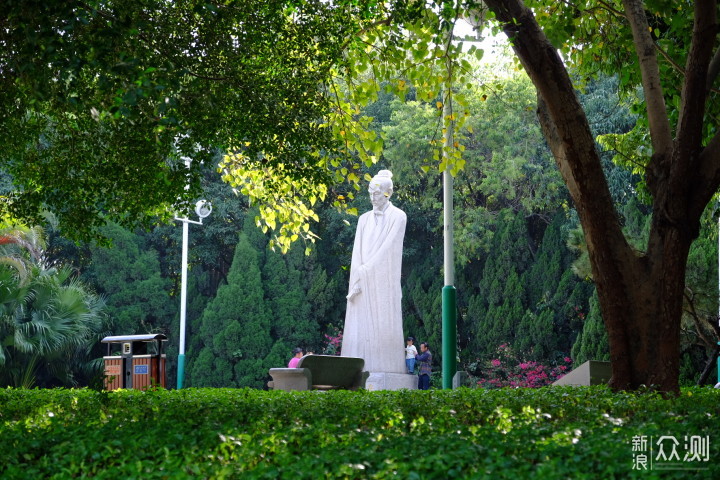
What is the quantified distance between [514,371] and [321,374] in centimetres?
1425

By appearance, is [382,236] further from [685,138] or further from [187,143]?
[685,138]

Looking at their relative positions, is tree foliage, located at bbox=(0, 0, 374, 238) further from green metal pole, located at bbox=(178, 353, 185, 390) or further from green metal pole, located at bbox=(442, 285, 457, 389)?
green metal pole, located at bbox=(178, 353, 185, 390)

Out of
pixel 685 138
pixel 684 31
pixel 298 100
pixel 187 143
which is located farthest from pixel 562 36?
pixel 187 143

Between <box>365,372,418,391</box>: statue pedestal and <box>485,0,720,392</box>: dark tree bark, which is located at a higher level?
<box>485,0,720,392</box>: dark tree bark

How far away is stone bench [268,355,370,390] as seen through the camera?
12.9m

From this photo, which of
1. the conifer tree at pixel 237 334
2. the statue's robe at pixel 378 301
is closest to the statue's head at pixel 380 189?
the statue's robe at pixel 378 301

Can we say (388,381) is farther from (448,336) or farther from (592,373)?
(448,336)

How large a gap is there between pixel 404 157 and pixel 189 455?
80.1 feet

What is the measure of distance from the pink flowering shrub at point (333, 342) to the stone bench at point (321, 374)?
52.0ft

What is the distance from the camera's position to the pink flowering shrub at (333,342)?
2984 centimetres

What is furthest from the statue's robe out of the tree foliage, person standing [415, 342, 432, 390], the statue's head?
the tree foliage

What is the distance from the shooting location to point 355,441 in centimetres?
482

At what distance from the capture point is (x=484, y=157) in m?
29.0

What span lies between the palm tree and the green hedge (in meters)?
19.6
